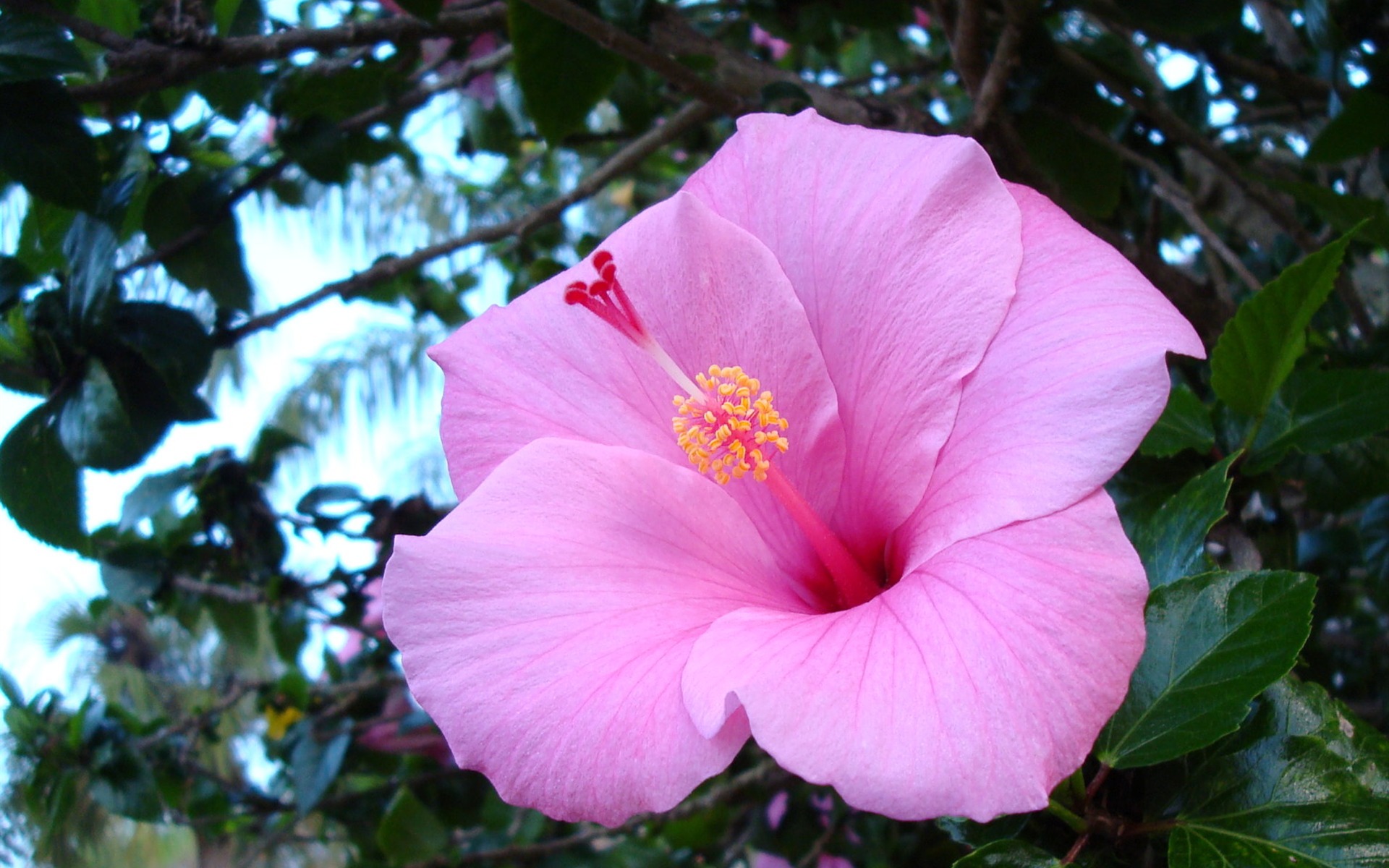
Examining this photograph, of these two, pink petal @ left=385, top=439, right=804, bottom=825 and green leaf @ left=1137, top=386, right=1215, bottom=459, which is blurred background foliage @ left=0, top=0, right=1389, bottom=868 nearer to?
green leaf @ left=1137, top=386, right=1215, bottom=459

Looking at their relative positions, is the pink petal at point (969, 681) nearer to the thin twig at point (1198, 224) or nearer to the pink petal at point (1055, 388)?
the pink petal at point (1055, 388)

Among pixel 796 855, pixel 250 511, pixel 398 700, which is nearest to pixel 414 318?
pixel 250 511

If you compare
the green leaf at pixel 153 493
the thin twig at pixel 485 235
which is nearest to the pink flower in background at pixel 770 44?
the thin twig at pixel 485 235

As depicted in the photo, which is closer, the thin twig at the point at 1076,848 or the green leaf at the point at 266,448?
the thin twig at the point at 1076,848

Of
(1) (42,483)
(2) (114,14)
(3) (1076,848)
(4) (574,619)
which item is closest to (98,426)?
(1) (42,483)

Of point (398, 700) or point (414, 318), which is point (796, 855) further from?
point (414, 318)
